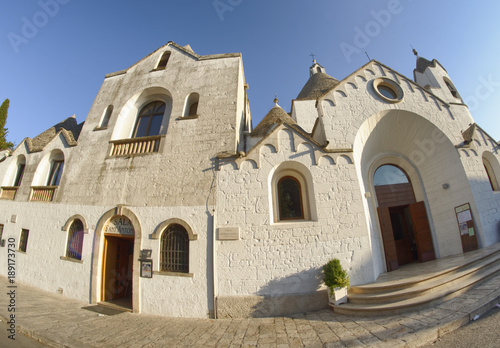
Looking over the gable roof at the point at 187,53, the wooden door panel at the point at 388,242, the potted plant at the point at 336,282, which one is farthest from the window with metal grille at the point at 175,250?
the gable roof at the point at 187,53

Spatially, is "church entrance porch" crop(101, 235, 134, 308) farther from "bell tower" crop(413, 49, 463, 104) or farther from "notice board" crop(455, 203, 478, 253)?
"bell tower" crop(413, 49, 463, 104)

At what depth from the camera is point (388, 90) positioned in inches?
345

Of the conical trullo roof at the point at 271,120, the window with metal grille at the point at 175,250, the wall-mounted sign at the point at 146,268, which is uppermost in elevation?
the conical trullo roof at the point at 271,120

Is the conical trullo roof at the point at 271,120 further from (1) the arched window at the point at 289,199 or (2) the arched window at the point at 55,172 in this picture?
(2) the arched window at the point at 55,172

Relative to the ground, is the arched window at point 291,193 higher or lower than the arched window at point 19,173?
lower

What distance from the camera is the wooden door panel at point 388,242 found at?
7625 mm

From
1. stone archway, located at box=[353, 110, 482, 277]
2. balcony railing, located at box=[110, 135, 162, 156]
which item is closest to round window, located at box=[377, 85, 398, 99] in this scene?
stone archway, located at box=[353, 110, 482, 277]

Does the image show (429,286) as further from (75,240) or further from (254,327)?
(75,240)

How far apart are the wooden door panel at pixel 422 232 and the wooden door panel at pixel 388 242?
1.34 metres

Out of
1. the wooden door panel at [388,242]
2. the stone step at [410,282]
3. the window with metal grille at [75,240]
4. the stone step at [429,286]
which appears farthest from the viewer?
the wooden door panel at [388,242]

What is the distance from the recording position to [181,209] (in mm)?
6461

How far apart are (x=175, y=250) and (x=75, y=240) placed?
4407mm

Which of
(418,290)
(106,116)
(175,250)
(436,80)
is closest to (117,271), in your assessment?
(175,250)

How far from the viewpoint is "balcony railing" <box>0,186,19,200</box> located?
9802 mm
